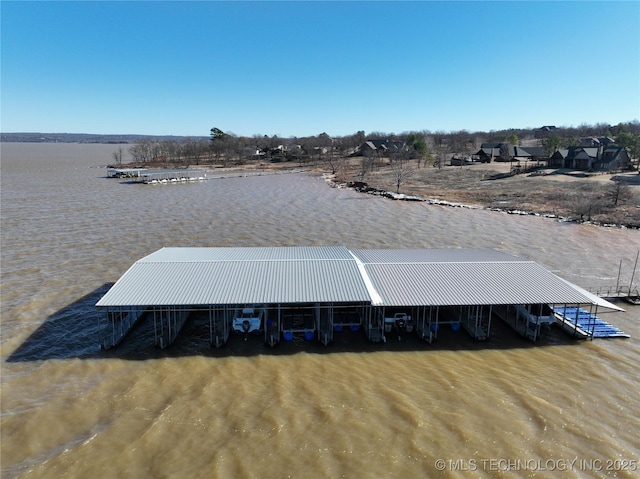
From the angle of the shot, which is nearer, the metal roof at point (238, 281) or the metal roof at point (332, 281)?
the metal roof at point (238, 281)

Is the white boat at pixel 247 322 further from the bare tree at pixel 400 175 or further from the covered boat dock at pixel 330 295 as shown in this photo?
the bare tree at pixel 400 175

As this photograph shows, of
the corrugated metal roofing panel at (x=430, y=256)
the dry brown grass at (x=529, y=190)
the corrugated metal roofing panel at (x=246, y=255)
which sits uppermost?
the dry brown grass at (x=529, y=190)

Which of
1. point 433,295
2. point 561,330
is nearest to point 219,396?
point 433,295

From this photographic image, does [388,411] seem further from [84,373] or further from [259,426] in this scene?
[84,373]

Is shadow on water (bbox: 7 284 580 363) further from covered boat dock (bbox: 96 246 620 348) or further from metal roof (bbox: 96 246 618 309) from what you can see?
metal roof (bbox: 96 246 618 309)

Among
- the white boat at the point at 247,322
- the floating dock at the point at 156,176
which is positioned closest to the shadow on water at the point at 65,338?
the white boat at the point at 247,322
